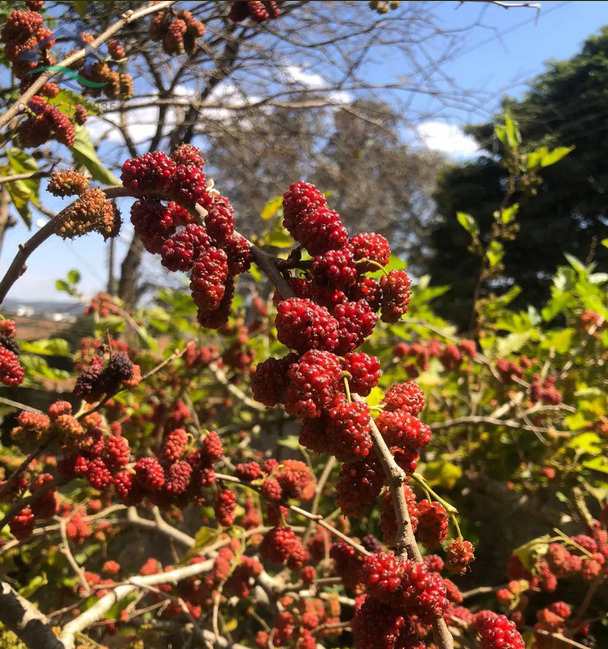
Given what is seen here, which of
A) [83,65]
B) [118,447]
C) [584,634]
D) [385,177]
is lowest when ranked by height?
[584,634]

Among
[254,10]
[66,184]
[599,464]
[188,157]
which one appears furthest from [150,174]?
[599,464]

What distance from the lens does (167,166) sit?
919 mm

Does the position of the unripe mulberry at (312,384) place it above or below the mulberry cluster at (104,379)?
below

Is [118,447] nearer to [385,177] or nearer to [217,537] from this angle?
[217,537]

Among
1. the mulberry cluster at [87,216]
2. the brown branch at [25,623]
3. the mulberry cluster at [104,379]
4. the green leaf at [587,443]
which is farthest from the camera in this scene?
the green leaf at [587,443]

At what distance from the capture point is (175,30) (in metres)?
1.86

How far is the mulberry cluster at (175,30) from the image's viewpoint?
73.2 inches

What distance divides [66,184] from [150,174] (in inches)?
7.9

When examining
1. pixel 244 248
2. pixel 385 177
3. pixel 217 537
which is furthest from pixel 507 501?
pixel 385 177

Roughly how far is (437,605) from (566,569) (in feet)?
3.22

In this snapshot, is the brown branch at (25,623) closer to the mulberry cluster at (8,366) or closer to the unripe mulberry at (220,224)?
the mulberry cluster at (8,366)

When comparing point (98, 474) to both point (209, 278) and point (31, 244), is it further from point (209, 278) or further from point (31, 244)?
point (209, 278)

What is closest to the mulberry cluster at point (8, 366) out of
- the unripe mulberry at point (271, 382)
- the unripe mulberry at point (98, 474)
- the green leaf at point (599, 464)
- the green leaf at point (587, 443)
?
the unripe mulberry at point (98, 474)

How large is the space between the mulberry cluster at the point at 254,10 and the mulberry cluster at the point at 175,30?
234mm
